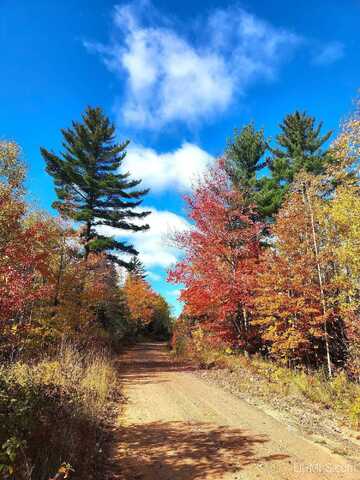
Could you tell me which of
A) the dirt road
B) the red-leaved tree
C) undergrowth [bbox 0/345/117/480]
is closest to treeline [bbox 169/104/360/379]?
the red-leaved tree

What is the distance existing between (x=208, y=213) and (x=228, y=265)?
287 cm

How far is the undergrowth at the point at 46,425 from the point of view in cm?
383

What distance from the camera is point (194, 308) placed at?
636 inches

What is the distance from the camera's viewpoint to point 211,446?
604 cm

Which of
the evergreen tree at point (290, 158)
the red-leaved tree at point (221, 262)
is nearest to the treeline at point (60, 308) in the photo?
the red-leaved tree at point (221, 262)

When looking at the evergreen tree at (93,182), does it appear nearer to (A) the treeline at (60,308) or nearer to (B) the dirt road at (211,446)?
(A) the treeline at (60,308)

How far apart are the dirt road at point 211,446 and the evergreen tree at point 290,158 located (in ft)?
43.6

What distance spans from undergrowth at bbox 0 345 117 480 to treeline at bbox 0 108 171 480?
0.05ft

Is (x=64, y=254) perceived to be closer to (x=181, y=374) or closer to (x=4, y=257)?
(x=4, y=257)

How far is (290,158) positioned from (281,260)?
42.0 feet

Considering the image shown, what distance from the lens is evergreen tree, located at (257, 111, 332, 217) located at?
66.1ft

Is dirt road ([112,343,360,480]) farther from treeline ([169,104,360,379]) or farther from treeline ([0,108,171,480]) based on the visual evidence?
treeline ([169,104,360,379])

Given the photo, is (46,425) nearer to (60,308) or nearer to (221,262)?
(60,308)

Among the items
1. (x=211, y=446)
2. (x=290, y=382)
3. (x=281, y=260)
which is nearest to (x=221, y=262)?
(x=281, y=260)
